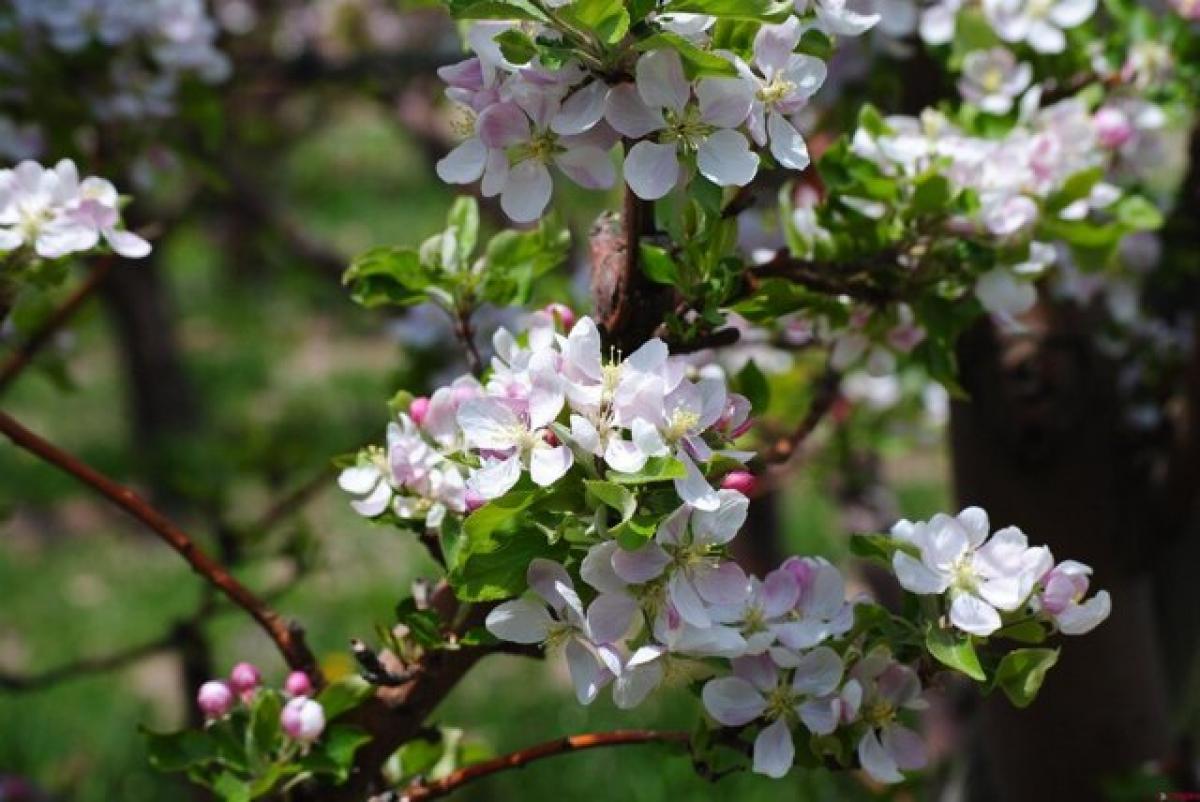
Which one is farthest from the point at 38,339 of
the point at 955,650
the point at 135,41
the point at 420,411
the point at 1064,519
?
the point at 1064,519

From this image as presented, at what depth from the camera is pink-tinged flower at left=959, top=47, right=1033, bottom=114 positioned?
4.90 ft

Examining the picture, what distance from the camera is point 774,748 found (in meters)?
0.97

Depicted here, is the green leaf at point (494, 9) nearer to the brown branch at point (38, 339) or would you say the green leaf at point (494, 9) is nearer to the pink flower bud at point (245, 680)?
the pink flower bud at point (245, 680)

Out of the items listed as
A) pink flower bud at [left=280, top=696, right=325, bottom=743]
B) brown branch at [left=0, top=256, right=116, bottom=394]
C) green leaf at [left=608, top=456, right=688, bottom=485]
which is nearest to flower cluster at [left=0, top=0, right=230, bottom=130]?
brown branch at [left=0, top=256, right=116, bottom=394]

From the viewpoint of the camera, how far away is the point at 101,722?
11.6ft

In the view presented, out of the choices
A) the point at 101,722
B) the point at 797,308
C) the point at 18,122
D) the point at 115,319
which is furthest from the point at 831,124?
the point at 115,319

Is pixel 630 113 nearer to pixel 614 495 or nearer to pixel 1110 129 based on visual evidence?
pixel 614 495

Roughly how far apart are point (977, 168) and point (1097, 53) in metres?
0.47

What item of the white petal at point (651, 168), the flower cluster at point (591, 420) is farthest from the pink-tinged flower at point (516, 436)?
the white petal at point (651, 168)

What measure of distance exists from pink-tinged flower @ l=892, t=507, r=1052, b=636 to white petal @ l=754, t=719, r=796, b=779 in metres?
0.12

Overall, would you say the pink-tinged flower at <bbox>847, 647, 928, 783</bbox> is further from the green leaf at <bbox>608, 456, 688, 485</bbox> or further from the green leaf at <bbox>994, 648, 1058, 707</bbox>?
the green leaf at <bbox>608, 456, 688, 485</bbox>

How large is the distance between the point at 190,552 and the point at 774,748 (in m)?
0.48

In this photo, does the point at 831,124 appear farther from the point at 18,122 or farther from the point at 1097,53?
the point at 18,122

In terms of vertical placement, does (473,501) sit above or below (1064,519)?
above
